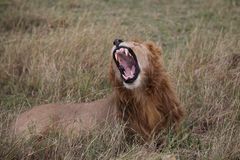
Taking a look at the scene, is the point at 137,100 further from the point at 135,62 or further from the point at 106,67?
the point at 106,67

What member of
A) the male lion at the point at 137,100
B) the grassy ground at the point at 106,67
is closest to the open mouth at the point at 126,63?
the male lion at the point at 137,100

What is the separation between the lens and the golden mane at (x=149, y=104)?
15.1 ft

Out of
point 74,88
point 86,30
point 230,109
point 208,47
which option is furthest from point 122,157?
point 86,30

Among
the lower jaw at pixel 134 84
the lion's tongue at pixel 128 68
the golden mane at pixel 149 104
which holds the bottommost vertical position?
the golden mane at pixel 149 104

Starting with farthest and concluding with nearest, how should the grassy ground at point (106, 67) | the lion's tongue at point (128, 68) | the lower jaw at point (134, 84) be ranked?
the lion's tongue at point (128, 68), the lower jaw at point (134, 84), the grassy ground at point (106, 67)

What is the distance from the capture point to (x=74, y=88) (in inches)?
231

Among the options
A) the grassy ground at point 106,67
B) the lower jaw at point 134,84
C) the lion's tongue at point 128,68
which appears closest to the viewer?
the grassy ground at point 106,67

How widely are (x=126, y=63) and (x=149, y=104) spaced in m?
0.41

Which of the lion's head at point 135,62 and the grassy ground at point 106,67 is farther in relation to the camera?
the lion's head at point 135,62

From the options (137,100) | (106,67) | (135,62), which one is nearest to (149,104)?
(137,100)

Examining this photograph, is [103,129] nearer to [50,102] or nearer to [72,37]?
[50,102]

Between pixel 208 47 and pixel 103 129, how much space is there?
2.45 m

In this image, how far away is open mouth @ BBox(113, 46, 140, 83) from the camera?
4615 millimetres

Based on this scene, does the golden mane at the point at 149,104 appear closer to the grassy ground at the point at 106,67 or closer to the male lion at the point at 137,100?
the male lion at the point at 137,100
